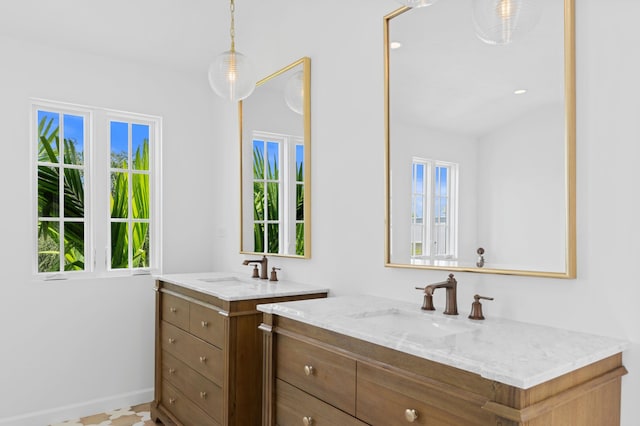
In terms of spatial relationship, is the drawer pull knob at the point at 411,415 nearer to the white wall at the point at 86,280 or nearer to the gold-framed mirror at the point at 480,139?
the gold-framed mirror at the point at 480,139

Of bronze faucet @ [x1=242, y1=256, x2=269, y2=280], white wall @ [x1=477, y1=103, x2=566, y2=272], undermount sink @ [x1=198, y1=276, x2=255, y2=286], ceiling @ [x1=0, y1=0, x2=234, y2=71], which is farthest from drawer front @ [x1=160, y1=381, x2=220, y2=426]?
ceiling @ [x1=0, y1=0, x2=234, y2=71]

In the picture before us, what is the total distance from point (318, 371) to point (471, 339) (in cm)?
61

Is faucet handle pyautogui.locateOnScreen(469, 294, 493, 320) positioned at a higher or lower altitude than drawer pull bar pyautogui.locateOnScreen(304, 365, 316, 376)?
higher

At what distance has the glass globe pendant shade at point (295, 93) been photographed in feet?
9.20

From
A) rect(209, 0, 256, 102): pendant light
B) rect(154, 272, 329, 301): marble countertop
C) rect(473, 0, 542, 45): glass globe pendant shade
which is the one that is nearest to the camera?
rect(473, 0, 542, 45): glass globe pendant shade

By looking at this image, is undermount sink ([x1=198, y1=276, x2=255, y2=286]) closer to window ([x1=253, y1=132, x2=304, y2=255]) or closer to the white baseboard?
window ([x1=253, y1=132, x2=304, y2=255])

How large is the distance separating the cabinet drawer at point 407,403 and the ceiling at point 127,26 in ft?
7.71

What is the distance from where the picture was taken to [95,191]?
3.43m

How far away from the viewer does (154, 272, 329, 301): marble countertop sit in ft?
7.86

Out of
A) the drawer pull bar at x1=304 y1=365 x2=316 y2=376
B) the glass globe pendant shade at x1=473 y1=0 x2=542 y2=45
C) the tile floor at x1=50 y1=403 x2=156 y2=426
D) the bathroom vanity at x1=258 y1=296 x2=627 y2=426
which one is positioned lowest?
the tile floor at x1=50 y1=403 x2=156 y2=426

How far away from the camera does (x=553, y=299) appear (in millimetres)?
1621

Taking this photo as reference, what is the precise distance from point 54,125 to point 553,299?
3.32 metres

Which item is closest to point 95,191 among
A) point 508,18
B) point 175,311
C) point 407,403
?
point 175,311

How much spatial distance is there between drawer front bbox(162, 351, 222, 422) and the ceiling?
214cm
